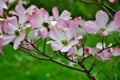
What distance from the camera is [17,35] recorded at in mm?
1167

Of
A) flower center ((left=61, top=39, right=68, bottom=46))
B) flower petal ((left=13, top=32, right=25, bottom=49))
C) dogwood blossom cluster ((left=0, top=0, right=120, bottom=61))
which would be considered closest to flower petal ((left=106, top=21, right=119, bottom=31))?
dogwood blossom cluster ((left=0, top=0, right=120, bottom=61))

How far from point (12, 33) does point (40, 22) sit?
Answer: 0.24 ft

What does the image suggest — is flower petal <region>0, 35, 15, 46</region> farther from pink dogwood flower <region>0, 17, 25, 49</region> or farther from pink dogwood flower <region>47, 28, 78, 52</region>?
pink dogwood flower <region>47, 28, 78, 52</region>

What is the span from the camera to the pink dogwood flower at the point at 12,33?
1154 mm

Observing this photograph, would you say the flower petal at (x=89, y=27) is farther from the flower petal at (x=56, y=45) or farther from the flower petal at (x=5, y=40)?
the flower petal at (x=5, y=40)

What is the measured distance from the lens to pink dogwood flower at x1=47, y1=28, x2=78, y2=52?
1.14 metres

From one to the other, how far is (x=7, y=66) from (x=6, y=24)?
4060 mm

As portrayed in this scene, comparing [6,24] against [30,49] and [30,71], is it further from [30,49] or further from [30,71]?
[30,71]

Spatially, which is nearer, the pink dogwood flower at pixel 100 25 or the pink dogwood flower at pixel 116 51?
the pink dogwood flower at pixel 100 25

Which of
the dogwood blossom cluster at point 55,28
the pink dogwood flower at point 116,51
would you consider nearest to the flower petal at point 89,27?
the dogwood blossom cluster at point 55,28

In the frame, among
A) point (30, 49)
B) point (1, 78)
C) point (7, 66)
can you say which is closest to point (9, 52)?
point (7, 66)

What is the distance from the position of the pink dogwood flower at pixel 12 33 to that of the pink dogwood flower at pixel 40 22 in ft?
0.12

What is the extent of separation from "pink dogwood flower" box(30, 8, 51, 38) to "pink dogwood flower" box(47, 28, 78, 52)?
→ 3cm

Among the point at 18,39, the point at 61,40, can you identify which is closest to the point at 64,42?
the point at 61,40
